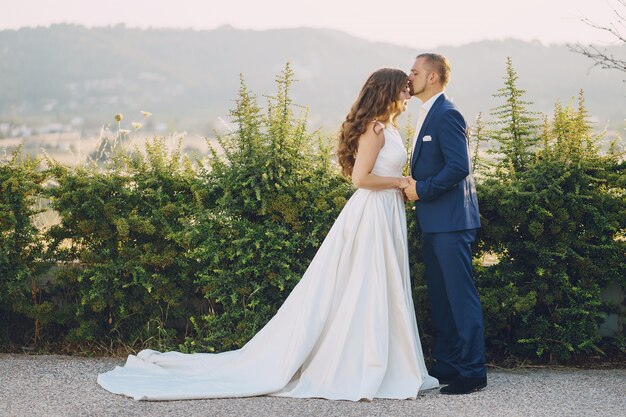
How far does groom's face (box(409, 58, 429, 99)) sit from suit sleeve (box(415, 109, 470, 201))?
1.06 ft

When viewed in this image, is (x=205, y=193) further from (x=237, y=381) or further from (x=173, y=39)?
(x=173, y=39)

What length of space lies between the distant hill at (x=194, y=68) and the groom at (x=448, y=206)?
164 feet

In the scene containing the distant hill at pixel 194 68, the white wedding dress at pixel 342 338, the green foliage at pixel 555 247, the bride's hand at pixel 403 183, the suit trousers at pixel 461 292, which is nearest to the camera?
the white wedding dress at pixel 342 338

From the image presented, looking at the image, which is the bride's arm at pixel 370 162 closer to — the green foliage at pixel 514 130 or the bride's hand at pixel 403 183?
the bride's hand at pixel 403 183

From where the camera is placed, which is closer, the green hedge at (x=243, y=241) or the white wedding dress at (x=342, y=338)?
the white wedding dress at (x=342, y=338)

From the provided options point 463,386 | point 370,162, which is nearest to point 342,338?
point 463,386

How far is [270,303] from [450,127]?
6.75ft

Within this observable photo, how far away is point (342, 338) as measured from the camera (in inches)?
191

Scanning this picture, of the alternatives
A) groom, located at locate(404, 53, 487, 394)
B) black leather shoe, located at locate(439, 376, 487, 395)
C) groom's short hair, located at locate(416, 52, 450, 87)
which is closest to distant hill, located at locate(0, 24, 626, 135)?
groom's short hair, located at locate(416, 52, 450, 87)

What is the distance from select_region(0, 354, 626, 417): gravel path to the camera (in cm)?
439

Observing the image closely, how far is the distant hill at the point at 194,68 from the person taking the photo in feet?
189

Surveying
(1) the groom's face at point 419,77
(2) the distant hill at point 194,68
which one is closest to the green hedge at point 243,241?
(1) the groom's face at point 419,77

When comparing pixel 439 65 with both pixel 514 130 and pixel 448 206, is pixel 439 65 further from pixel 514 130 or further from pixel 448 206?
pixel 514 130

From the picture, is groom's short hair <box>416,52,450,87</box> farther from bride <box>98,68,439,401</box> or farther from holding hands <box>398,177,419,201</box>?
holding hands <box>398,177,419,201</box>
